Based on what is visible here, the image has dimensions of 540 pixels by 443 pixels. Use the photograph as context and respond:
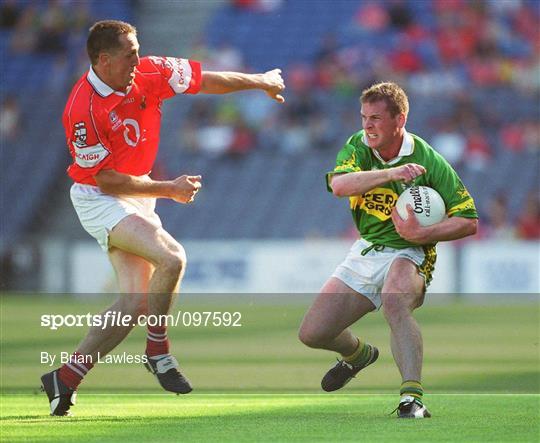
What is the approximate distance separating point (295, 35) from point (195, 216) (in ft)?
17.2

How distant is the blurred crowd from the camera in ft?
76.3

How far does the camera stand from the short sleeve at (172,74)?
301 inches

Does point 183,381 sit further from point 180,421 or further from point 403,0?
point 403,0

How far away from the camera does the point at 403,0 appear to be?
25969 mm

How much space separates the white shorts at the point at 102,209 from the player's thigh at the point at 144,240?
0.17 feet

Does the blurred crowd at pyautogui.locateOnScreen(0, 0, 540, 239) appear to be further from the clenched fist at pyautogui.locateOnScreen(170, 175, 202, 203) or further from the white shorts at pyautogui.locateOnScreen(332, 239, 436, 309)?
the clenched fist at pyautogui.locateOnScreen(170, 175, 202, 203)

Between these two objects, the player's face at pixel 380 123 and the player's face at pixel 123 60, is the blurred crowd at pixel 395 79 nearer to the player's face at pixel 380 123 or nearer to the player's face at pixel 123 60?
the player's face at pixel 380 123

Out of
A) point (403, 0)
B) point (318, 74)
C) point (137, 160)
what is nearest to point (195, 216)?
point (318, 74)

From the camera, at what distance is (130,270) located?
7387 millimetres

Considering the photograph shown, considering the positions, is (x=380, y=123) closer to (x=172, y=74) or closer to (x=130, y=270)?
(x=172, y=74)

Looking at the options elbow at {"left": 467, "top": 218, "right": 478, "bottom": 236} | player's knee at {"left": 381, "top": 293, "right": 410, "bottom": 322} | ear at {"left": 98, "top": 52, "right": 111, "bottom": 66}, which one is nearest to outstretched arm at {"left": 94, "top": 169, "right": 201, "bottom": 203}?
ear at {"left": 98, "top": 52, "right": 111, "bottom": 66}

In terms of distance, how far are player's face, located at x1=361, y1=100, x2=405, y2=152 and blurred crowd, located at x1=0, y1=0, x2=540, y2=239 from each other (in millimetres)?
15784

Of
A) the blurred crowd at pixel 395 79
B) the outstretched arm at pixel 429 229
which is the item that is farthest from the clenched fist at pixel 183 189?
Result: the blurred crowd at pixel 395 79

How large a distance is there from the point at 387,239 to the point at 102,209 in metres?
1.69
